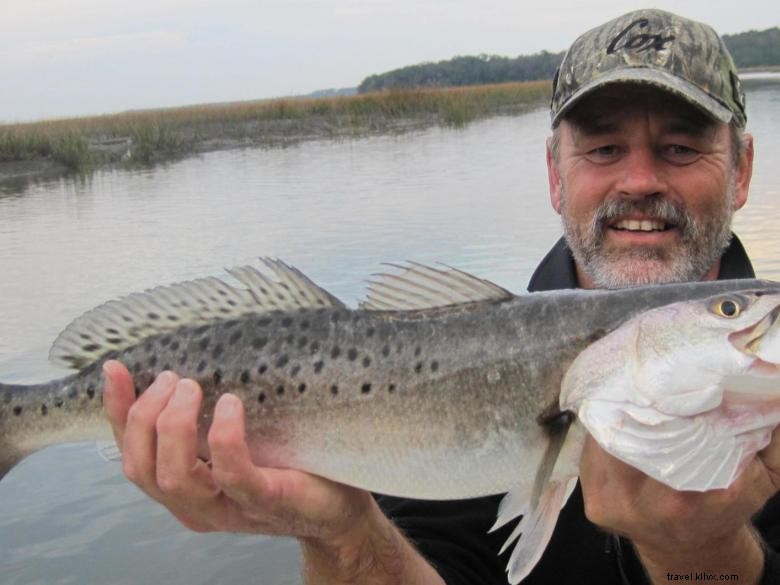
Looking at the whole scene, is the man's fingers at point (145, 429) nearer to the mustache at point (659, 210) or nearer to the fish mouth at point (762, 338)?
the fish mouth at point (762, 338)

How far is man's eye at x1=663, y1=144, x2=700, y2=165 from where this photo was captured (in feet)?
12.7

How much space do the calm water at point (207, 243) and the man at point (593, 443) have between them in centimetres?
195

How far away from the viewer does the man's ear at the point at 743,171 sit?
4.16 meters

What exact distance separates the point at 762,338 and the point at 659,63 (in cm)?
202

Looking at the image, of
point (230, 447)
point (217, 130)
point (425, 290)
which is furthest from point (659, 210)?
point (217, 130)

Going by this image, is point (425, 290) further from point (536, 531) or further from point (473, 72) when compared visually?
point (473, 72)

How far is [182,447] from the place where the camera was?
2662mm

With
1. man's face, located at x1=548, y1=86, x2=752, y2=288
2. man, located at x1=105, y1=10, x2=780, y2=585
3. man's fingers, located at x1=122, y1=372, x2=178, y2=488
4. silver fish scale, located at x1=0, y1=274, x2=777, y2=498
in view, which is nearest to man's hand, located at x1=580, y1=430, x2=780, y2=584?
man, located at x1=105, y1=10, x2=780, y2=585

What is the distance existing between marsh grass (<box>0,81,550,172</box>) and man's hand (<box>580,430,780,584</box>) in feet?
87.9

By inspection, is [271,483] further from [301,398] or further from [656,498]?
[656,498]

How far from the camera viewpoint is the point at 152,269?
1286 cm

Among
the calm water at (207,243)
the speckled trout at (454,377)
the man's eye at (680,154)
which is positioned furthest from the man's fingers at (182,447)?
the man's eye at (680,154)

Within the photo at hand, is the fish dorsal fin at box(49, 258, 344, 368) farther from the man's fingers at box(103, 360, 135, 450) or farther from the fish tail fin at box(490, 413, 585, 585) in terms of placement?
the fish tail fin at box(490, 413, 585, 585)

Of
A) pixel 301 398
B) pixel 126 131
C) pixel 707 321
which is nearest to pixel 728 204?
pixel 707 321
